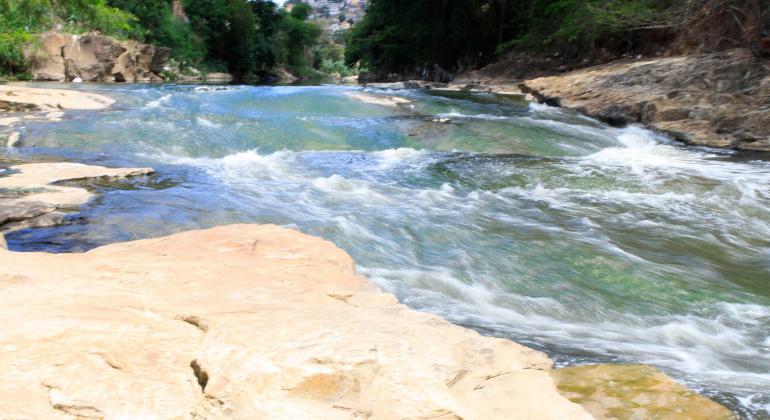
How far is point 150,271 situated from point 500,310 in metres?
1.98

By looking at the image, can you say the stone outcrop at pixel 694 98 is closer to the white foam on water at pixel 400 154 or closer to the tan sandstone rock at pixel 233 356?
the white foam on water at pixel 400 154

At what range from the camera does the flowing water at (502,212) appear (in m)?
3.36

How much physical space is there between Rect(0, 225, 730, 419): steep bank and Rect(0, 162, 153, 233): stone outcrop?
1982mm

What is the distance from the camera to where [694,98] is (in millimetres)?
10477

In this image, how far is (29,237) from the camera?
4.23m

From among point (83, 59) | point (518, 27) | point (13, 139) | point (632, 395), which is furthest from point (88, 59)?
point (632, 395)

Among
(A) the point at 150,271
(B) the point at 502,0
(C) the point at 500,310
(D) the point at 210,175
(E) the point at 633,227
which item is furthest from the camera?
(B) the point at 502,0

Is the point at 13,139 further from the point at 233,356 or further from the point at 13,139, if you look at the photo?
the point at 233,356

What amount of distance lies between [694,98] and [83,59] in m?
20.7

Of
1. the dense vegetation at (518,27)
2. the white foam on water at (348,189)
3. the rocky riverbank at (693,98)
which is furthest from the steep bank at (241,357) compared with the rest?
the dense vegetation at (518,27)

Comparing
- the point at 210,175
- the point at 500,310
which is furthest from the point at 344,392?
the point at 210,175

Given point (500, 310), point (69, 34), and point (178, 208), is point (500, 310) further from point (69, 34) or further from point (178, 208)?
point (69, 34)

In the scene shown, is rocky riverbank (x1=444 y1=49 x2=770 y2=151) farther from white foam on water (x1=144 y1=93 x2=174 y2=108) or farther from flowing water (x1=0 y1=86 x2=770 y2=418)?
white foam on water (x1=144 y1=93 x2=174 y2=108)

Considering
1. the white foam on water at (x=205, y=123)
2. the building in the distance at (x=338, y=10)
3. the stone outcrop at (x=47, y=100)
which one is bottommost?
the white foam on water at (x=205, y=123)
